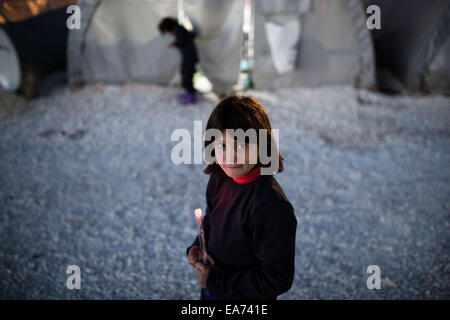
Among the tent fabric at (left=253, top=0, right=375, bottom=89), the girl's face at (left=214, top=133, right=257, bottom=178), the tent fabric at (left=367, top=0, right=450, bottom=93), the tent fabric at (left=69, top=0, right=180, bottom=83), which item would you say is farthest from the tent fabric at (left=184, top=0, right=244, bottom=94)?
the girl's face at (left=214, top=133, right=257, bottom=178)

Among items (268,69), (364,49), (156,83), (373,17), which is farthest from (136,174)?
(373,17)

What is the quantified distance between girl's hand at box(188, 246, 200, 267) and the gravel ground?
1340 mm

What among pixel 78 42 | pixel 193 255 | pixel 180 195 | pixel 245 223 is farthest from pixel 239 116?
pixel 78 42

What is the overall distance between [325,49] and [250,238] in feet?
19.0

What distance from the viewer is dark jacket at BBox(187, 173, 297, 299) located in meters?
1.15

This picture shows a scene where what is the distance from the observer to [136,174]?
413 cm

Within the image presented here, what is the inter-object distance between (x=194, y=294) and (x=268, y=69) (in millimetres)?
4838

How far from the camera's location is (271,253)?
115cm

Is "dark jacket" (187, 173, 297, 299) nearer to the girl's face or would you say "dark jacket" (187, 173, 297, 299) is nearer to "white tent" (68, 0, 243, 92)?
the girl's face

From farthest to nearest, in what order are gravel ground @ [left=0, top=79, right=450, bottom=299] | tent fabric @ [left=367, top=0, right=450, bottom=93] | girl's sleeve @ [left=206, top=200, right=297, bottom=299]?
tent fabric @ [left=367, top=0, right=450, bottom=93], gravel ground @ [left=0, top=79, right=450, bottom=299], girl's sleeve @ [left=206, top=200, right=297, bottom=299]

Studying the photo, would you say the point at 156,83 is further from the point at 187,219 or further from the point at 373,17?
the point at 373,17

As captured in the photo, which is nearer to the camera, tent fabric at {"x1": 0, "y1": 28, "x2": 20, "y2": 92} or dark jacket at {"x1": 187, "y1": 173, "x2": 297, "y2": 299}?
dark jacket at {"x1": 187, "y1": 173, "x2": 297, "y2": 299}

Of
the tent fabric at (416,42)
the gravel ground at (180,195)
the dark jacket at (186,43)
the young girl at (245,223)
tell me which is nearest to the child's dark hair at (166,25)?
the dark jacket at (186,43)

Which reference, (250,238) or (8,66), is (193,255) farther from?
(8,66)
